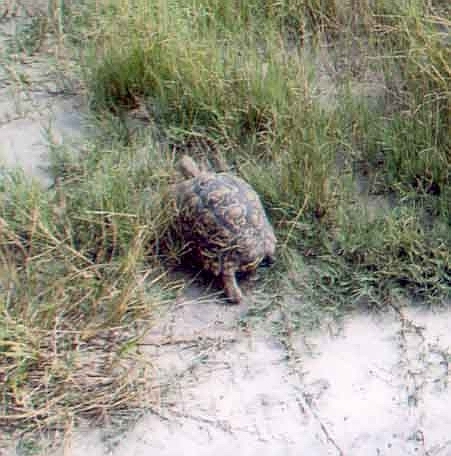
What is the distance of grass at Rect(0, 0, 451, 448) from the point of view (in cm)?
353

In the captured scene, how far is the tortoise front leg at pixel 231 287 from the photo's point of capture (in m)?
3.93

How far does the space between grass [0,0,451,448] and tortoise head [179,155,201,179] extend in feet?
0.31

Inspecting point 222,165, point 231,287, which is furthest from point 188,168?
point 231,287

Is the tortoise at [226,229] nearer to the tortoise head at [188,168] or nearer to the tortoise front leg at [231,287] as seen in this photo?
the tortoise front leg at [231,287]

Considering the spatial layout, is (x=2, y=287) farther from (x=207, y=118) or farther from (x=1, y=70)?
(x=1, y=70)

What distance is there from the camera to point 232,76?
15.4 ft

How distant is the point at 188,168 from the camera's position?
4.26 m

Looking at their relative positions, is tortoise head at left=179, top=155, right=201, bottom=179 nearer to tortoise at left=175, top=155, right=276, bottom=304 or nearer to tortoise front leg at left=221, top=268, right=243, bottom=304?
tortoise at left=175, top=155, right=276, bottom=304

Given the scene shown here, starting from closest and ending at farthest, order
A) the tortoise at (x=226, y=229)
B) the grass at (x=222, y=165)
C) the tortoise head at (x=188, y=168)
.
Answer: the grass at (x=222, y=165), the tortoise at (x=226, y=229), the tortoise head at (x=188, y=168)

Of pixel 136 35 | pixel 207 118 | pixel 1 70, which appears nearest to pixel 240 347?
pixel 207 118

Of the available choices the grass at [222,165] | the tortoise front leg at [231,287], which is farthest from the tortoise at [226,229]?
the grass at [222,165]

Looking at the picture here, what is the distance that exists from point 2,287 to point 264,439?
1183 mm

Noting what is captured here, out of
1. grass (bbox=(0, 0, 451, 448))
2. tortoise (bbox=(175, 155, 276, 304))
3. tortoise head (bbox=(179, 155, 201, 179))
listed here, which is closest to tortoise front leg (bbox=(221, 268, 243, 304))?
tortoise (bbox=(175, 155, 276, 304))

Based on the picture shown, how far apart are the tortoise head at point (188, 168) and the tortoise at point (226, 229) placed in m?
0.20
